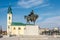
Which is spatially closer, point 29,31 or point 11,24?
point 29,31

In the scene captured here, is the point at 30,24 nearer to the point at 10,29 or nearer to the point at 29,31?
the point at 29,31

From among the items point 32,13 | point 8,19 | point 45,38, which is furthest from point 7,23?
point 45,38

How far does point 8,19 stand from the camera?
178 ft

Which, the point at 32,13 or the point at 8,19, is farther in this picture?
the point at 8,19

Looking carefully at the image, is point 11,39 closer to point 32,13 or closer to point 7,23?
point 32,13

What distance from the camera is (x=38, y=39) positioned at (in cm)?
1650

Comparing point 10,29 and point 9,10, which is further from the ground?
point 9,10

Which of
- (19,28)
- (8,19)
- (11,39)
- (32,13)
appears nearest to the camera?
(11,39)

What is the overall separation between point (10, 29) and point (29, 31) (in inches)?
1273

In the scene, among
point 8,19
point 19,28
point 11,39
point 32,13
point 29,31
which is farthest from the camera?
point 8,19

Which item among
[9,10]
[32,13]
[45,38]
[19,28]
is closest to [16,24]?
[19,28]

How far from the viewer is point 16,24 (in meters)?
50.9

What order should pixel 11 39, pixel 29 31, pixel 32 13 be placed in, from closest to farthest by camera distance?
pixel 11 39 < pixel 29 31 < pixel 32 13

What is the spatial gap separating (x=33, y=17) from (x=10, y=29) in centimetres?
3149
